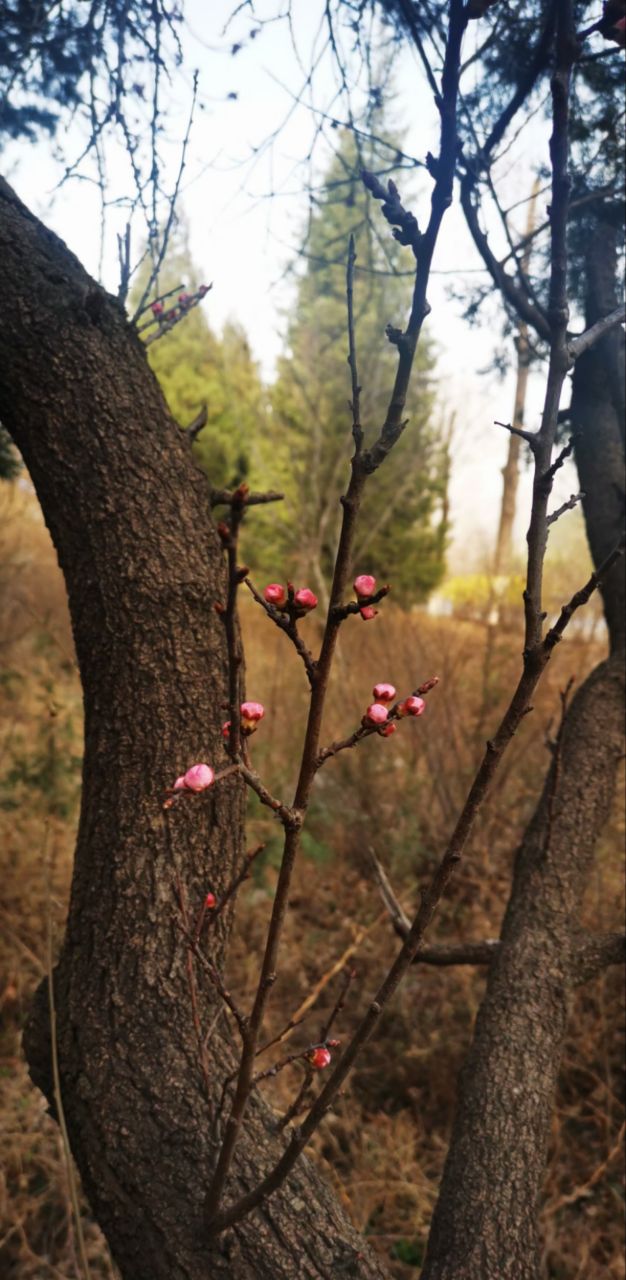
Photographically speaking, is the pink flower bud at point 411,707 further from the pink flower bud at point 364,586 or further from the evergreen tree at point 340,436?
the evergreen tree at point 340,436

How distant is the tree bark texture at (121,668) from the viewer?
4.19 ft

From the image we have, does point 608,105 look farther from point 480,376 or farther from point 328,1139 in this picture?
point 328,1139

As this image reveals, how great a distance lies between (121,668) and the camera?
139cm

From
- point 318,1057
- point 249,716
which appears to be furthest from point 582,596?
point 318,1057

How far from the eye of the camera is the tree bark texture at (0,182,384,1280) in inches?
50.3

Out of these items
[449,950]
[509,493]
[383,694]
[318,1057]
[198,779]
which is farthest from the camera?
[509,493]

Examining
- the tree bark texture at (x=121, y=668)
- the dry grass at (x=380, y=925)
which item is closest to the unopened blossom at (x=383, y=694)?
the tree bark texture at (x=121, y=668)

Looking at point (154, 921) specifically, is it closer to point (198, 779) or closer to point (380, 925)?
point (198, 779)

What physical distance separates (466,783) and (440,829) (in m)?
0.29

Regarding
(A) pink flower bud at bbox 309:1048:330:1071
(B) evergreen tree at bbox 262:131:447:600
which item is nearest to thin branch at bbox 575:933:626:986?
(A) pink flower bud at bbox 309:1048:330:1071

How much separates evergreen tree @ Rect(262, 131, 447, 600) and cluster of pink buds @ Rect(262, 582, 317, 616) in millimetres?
3288

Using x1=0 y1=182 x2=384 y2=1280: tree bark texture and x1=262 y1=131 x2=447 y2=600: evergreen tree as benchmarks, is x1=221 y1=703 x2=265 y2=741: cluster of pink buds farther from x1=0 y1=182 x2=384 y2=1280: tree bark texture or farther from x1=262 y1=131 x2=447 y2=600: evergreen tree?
x1=262 y1=131 x2=447 y2=600: evergreen tree

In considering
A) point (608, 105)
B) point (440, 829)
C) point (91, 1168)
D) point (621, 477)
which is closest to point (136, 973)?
point (91, 1168)

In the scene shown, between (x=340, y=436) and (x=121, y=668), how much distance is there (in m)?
8.58
